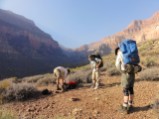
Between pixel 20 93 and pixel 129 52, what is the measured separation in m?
5.01

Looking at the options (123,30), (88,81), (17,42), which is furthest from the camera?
(123,30)

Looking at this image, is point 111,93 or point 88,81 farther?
point 88,81

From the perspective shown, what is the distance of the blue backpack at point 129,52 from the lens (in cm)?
903

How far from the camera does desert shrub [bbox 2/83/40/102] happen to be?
12.4 meters

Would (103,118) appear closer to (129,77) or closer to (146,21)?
(129,77)

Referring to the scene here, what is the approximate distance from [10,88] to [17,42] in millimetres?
77450

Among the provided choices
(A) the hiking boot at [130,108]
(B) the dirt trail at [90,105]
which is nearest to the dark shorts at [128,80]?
(A) the hiking boot at [130,108]

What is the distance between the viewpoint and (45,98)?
41.3 feet

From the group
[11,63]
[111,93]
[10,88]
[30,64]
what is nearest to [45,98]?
[10,88]

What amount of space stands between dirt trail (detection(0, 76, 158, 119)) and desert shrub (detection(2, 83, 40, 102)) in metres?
0.55

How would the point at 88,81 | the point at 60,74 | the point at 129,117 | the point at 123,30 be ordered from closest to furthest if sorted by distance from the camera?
the point at 129,117, the point at 60,74, the point at 88,81, the point at 123,30

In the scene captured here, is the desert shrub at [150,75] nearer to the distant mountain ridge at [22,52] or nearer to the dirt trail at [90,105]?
the dirt trail at [90,105]

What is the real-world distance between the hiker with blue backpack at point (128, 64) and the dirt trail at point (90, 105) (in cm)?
31

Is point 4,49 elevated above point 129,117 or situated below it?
above
